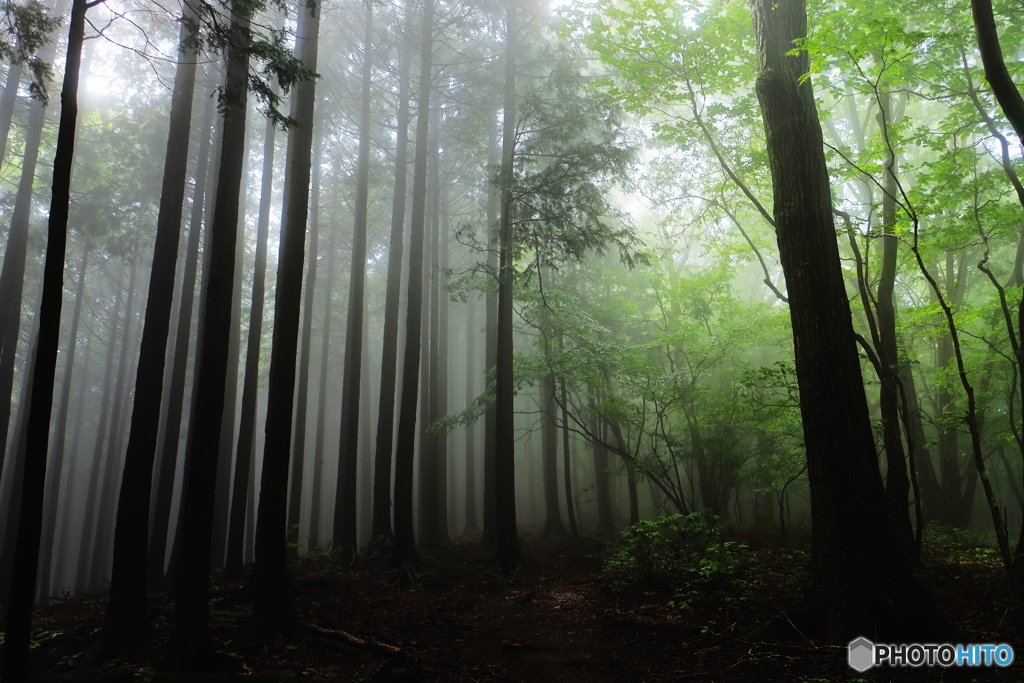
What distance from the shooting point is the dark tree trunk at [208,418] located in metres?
4.75

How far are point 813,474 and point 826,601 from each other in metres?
1.06

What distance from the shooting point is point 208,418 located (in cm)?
507

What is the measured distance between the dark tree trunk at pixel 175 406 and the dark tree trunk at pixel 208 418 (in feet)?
17.6

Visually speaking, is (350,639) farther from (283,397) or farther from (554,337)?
(554,337)

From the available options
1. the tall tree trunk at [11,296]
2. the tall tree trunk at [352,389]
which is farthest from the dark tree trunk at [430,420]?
the tall tree trunk at [11,296]

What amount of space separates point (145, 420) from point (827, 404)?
25.6ft

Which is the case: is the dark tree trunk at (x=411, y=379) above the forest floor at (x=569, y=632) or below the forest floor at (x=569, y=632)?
above

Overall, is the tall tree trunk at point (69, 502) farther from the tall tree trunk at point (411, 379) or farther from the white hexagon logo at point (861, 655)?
the white hexagon logo at point (861, 655)

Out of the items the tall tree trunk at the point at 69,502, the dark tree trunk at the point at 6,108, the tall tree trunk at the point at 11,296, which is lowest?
the tall tree trunk at the point at 69,502

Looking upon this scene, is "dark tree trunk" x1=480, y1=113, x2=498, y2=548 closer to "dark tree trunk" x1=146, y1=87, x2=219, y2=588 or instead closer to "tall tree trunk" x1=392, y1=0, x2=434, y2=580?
"tall tree trunk" x1=392, y1=0, x2=434, y2=580

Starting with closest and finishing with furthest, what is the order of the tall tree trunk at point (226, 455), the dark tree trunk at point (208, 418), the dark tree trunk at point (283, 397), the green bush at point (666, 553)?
the dark tree trunk at point (208, 418)
the dark tree trunk at point (283, 397)
the green bush at point (666, 553)
the tall tree trunk at point (226, 455)

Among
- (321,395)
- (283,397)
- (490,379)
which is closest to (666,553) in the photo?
(283,397)

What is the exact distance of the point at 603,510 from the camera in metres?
16.9

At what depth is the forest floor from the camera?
4270 millimetres
